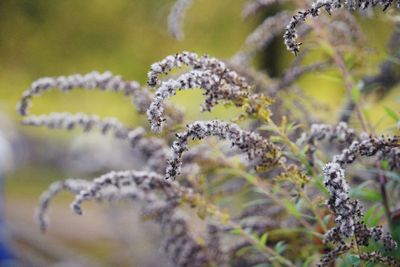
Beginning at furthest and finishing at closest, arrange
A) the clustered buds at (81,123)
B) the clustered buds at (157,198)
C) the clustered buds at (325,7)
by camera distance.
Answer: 1. the clustered buds at (81,123)
2. the clustered buds at (157,198)
3. the clustered buds at (325,7)

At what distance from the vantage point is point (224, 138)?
104 centimetres

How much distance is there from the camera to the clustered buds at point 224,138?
37.2 inches

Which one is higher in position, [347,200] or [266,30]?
[266,30]

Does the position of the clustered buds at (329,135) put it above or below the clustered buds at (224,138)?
above

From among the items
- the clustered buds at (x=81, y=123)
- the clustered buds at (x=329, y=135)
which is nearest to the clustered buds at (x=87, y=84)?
the clustered buds at (x=81, y=123)

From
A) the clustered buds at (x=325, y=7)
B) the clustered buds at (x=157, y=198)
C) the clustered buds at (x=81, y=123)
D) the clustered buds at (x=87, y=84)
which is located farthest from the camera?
the clustered buds at (x=81, y=123)

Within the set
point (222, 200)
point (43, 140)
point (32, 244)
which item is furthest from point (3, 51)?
point (222, 200)

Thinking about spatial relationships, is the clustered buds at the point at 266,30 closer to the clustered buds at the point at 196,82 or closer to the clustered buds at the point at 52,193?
the clustered buds at the point at 52,193

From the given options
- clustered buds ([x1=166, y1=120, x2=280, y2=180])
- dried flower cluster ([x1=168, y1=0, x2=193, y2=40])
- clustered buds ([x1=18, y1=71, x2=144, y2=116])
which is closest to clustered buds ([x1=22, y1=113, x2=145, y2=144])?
clustered buds ([x1=18, y1=71, x2=144, y2=116])

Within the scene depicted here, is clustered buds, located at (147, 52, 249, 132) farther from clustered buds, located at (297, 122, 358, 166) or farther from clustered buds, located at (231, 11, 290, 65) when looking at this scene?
clustered buds, located at (231, 11, 290, 65)

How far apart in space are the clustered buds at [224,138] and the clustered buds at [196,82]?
0.04 metres

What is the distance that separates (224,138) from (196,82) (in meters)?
0.08

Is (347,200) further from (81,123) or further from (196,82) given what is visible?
(81,123)

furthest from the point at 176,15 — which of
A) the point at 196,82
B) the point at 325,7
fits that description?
the point at 325,7
